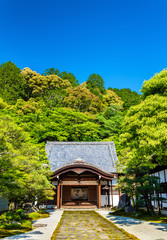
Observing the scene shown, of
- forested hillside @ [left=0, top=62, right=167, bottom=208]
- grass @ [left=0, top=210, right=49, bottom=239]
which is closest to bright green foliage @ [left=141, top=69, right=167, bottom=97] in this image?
forested hillside @ [left=0, top=62, right=167, bottom=208]

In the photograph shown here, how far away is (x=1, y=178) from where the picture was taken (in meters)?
7.65

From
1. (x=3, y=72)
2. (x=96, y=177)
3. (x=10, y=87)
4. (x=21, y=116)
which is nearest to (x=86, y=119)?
(x=21, y=116)

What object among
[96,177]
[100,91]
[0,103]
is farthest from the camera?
[100,91]

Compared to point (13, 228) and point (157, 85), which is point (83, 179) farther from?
point (157, 85)

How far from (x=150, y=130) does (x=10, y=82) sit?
39880 mm

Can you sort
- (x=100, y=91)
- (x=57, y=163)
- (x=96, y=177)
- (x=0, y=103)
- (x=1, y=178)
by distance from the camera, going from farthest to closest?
(x=100, y=91) < (x=0, y=103) < (x=57, y=163) < (x=96, y=177) < (x=1, y=178)

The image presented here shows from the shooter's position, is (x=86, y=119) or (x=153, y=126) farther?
(x=86, y=119)

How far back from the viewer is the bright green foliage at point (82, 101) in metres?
39.5

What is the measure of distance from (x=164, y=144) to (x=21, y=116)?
30285 mm

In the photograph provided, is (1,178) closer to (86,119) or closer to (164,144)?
(164,144)

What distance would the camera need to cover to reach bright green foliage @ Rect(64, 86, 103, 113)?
39.5 meters

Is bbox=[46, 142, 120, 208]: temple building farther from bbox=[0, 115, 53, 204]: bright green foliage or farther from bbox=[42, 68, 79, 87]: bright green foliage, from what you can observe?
bbox=[42, 68, 79, 87]: bright green foliage

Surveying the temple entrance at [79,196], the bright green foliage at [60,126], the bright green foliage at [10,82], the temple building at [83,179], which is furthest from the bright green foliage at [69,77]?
the temple entrance at [79,196]

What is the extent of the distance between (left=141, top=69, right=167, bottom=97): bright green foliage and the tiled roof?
12658 millimetres
